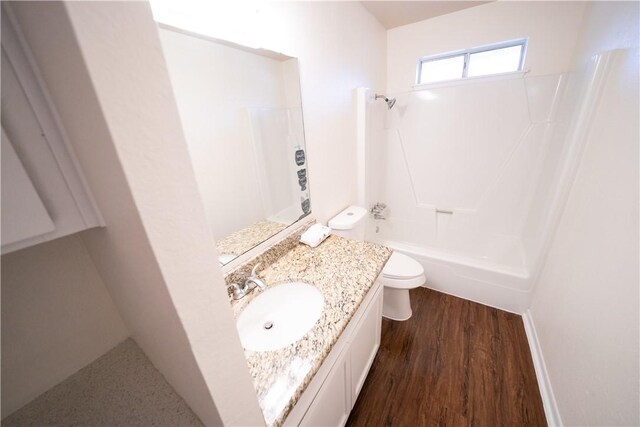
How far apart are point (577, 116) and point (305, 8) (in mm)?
1723

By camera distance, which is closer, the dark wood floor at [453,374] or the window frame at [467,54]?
the dark wood floor at [453,374]

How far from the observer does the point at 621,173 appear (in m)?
0.95

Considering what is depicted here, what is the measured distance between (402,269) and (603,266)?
975mm

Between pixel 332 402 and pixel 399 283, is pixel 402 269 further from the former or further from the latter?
pixel 332 402

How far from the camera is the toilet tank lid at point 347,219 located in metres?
1.58

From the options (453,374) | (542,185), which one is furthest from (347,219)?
(542,185)

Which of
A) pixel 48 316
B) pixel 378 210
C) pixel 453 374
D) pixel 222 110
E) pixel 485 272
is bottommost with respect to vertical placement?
pixel 453 374

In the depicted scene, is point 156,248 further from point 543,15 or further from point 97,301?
point 543,15

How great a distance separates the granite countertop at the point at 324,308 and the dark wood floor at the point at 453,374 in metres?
0.82

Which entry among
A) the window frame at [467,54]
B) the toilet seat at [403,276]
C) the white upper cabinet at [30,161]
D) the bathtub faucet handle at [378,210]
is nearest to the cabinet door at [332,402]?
the toilet seat at [403,276]

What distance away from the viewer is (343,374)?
1003mm

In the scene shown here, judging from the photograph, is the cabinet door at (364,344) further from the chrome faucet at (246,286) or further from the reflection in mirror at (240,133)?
the reflection in mirror at (240,133)

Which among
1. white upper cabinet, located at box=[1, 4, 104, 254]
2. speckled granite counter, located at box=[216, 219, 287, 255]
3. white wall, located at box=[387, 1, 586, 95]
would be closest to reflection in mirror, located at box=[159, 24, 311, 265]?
speckled granite counter, located at box=[216, 219, 287, 255]

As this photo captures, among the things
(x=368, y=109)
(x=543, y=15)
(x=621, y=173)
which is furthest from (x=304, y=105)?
(x=543, y=15)
